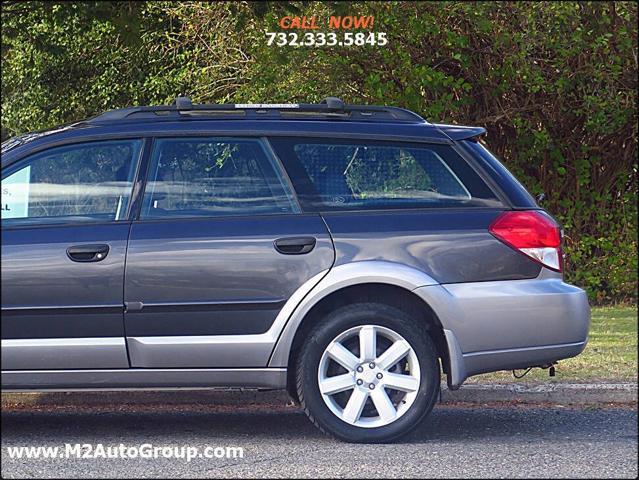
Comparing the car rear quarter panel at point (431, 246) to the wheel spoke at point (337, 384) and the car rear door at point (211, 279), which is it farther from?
the wheel spoke at point (337, 384)

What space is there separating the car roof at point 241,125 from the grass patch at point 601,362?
7.59 ft

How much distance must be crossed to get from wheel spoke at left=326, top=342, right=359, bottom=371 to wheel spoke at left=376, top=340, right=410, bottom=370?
134 mm

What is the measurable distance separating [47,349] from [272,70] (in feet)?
25.3

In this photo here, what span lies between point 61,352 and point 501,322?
2390 mm

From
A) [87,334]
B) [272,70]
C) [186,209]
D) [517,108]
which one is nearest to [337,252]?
[186,209]

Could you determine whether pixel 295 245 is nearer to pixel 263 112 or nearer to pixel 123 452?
pixel 263 112

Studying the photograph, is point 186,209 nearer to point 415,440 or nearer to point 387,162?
point 387,162

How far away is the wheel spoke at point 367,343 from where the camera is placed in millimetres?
6414

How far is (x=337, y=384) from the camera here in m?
6.42

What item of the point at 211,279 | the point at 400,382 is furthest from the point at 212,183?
the point at 400,382

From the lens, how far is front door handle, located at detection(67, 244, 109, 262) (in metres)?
6.31

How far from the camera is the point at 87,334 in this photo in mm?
6305

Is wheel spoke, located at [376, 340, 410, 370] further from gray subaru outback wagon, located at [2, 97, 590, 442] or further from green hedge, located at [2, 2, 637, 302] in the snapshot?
green hedge, located at [2, 2, 637, 302]

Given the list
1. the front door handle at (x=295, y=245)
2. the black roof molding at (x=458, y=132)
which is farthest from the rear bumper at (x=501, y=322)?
the black roof molding at (x=458, y=132)
